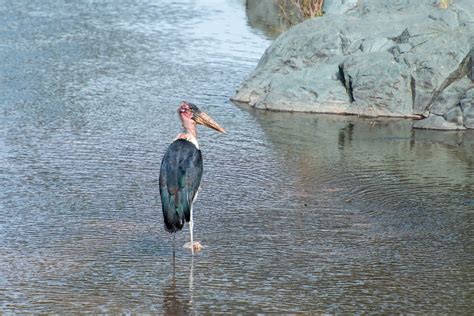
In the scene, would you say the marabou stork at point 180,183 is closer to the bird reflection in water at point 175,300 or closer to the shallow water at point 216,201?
the shallow water at point 216,201

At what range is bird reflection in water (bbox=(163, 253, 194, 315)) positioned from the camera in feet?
24.7

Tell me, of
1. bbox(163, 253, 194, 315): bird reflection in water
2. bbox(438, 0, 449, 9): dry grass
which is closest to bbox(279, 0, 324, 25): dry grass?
bbox(438, 0, 449, 9): dry grass

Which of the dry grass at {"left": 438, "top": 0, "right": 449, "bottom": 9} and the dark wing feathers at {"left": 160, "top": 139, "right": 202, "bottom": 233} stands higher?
the dry grass at {"left": 438, "top": 0, "right": 449, "bottom": 9}

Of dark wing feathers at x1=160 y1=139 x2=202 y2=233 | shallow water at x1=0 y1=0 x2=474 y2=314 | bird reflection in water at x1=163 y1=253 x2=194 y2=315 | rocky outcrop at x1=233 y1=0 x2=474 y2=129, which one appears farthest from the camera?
rocky outcrop at x1=233 y1=0 x2=474 y2=129

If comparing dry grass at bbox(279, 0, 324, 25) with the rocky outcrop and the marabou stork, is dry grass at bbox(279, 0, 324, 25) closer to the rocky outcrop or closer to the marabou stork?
the rocky outcrop

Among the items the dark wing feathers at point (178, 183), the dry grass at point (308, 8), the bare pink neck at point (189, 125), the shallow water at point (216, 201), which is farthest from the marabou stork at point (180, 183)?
the dry grass at point (308, 8)

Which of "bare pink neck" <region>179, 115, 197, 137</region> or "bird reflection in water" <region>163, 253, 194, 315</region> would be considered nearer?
Result: "bird reflection in water" <region>163, 253, 194, 315</region>

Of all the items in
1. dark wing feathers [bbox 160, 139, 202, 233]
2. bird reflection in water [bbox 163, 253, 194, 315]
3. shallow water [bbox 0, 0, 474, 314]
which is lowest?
shallow water [bbox 0, 0, 474, 314]

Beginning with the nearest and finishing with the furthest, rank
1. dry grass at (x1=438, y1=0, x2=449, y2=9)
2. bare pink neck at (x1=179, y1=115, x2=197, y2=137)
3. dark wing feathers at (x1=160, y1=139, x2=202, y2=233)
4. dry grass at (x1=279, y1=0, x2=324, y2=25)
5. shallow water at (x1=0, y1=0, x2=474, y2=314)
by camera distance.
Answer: shallow water at (x1=0, y1=0, x2=474, y2=314)
dark wing feathers at (x1=160, y1=139, x2=202, y2=233)
bare pink neck at (x1=179, y1=115, x2=197, y2=137)
dry grass at (x1=438, y1=0, x2=449, y2=9)
dry grass at (x1=279, y1=0, x2=324, y2=25)

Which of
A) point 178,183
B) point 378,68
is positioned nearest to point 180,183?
point 178,183

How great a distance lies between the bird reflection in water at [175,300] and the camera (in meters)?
7.54

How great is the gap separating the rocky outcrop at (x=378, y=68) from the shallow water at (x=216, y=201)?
12.8 inches

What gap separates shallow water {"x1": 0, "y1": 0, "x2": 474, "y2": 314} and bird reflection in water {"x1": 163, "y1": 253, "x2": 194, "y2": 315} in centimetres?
2

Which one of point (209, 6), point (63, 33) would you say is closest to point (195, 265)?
point (63, 33)
